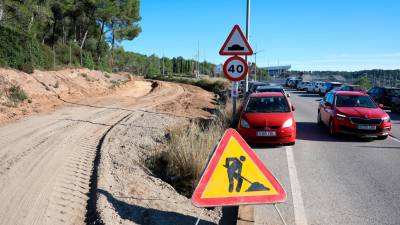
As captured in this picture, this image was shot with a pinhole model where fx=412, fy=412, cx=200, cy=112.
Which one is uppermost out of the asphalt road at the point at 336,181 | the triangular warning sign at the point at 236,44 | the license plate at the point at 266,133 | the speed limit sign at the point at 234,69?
the triangular warning sign at the point at 236,44

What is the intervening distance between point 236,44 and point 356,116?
4819 millimetres

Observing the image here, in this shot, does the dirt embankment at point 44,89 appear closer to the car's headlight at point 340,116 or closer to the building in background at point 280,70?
the car's headlight at point 340,116

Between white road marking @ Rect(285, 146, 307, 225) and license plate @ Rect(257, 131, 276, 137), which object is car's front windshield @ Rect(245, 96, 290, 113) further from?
white road marking @ Rect(285, 146, 307, 225)

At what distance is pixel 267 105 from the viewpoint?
40.9 feet

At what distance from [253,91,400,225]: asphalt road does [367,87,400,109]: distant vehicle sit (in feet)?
45.2

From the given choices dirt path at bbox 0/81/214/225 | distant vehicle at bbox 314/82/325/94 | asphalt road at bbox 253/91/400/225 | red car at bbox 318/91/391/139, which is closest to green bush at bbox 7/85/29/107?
dirt path at bbox 0/81/214/225

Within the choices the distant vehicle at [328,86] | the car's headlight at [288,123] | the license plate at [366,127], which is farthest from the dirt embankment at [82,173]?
the distant vehicle at [328,86]

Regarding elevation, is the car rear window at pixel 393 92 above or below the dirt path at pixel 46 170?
above

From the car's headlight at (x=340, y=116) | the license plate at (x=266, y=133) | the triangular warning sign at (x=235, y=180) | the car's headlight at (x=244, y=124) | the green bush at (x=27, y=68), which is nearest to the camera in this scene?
the triangular warning sign at (x=235, y=180)

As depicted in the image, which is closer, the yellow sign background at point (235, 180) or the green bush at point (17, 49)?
the yellow sign background at point (235, 180)

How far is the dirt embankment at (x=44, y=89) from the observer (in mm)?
17656

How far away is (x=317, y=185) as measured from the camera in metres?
7.29

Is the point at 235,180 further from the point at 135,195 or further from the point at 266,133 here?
the point at 266,133

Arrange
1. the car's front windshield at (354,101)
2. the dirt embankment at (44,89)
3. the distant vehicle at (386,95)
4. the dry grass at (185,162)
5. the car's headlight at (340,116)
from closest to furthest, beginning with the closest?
the dry grass at (185,162) → the car's headlight at (340,116) → the car's front windshield at (354,101) → the dirt embankment at (44,89) → the distant vehicle at (386,95)
